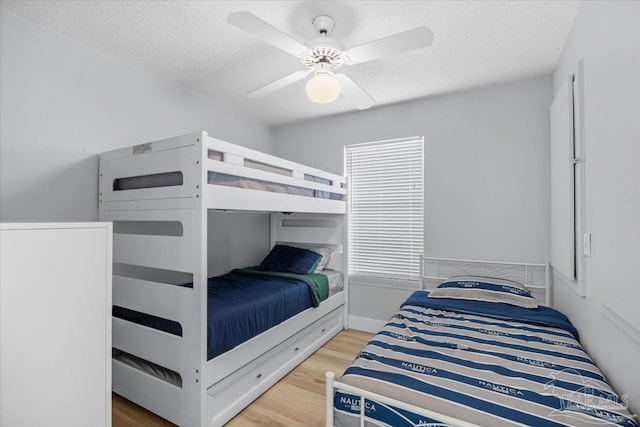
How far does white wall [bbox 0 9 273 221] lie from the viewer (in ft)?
6.09

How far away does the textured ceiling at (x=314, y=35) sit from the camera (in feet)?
5.87

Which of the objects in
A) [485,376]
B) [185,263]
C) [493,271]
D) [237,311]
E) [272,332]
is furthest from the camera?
[493,271]

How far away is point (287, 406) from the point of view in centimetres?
207

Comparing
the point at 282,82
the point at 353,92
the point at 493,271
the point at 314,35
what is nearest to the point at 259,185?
the point at 282,82

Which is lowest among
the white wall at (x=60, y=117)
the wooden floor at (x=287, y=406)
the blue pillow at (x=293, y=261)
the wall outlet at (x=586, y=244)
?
the wooden floor at (x=287, y=406)

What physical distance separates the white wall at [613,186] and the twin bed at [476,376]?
14 cm

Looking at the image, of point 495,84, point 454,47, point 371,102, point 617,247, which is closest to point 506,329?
point 617,247

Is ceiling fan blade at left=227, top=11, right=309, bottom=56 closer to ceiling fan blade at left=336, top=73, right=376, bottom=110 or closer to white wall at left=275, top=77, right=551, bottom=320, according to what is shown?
ceiling fan blade at left=336, top=73, right=376, bottom=110

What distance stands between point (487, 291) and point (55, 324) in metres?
2.68

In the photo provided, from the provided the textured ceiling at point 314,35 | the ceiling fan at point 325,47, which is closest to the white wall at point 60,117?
the textured ceiling at point 314,35

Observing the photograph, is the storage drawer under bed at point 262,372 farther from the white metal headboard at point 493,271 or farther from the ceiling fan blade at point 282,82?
the ceiling fan blade at point 282,82

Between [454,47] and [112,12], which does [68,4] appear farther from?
[454,47]

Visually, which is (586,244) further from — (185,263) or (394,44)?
(185,263)

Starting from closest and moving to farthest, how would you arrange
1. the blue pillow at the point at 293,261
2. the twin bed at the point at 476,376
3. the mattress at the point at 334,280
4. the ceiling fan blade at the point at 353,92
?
1. the twin bed at the point at 476,376
2. the ceiling fan blade at the point at 353,92
3. the blue pillow at the point at 293,261
4. the mattress at the point at 334,280
